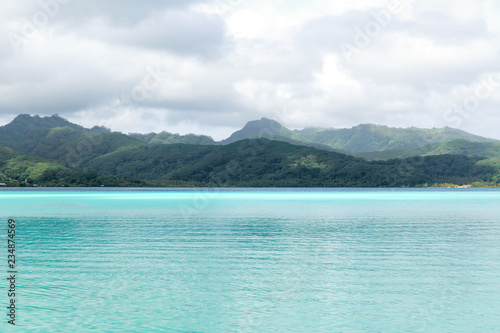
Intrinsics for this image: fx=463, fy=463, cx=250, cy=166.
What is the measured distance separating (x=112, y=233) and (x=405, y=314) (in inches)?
1585

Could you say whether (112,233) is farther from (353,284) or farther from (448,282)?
(448,282)

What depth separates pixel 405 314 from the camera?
834 inches

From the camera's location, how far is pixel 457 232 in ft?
181

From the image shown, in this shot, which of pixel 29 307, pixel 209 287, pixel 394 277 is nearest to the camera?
pixel 29 307

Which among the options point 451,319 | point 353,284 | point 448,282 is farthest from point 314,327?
point 448,282

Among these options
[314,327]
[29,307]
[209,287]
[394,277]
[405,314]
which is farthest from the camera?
[394,277]

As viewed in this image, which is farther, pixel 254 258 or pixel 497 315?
pixel 254 258

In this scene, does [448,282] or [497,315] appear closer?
[497,315]

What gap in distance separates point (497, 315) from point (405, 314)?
4.22 m

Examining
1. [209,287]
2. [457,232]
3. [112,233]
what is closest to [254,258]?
[209,287]

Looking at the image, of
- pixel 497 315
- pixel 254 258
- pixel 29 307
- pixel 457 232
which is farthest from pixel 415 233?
pixel 29 307

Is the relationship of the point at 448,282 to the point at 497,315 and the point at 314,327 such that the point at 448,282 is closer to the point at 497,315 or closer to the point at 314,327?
the point at 497,315

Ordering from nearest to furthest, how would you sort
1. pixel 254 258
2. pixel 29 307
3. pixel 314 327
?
pixel 314 327, pixel 29 307, pixel 254 258

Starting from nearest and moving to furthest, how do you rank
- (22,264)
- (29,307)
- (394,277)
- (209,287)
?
(29,307)
(209,287)
(394,277)
(22,264)
